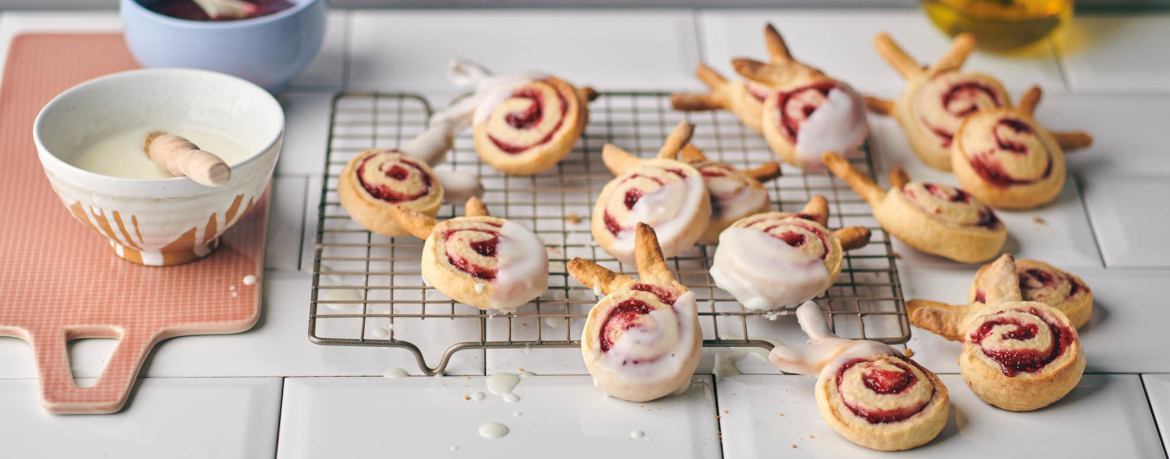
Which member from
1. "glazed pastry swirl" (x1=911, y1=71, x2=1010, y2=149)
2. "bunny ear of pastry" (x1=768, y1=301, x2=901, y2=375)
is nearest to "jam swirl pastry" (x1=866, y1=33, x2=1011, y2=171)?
"glazed pastry swirl" (x1=911, y1=71, x2=1010, y2=149)

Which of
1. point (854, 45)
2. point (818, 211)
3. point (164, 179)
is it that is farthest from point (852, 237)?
point (164, 179)

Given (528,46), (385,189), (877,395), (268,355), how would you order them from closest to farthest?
(877,395)
(268,355)
(385,189)
(528,46)

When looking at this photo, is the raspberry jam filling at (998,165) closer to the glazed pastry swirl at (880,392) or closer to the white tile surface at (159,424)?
the glazed pastry swirl at (880,392)

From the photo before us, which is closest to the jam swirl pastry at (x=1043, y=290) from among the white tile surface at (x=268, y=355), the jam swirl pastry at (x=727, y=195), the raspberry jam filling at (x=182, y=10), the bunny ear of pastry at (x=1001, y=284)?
the bunny ear of pastry at (x=1001, y=284)

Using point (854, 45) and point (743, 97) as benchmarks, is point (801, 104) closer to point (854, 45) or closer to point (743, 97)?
point (743, 97)

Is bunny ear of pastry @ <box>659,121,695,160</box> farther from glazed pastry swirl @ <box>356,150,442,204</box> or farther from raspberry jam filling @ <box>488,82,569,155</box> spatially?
glazed pastry swirl @ <box>356,150,442,204</box>

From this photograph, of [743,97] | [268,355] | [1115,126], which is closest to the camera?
[268,355]

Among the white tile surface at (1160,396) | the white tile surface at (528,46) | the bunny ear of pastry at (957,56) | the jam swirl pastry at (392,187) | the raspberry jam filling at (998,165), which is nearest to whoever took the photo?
the white tile surface at (1160,396)
